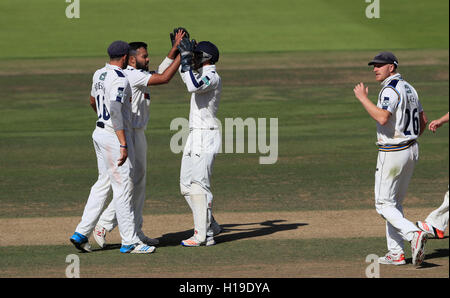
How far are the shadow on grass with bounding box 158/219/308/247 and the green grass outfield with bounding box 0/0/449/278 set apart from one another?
0.33 meters

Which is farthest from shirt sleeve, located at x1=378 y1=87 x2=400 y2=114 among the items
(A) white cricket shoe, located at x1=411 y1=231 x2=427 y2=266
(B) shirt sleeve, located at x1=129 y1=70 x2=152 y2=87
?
(B) shirt sleeve, located at x1=129 y1=70 x2=152 y2=87

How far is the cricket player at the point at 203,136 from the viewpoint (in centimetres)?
950

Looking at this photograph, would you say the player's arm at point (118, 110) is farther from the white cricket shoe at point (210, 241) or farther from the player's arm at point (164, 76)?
the white cricket shoe at point (210, 241)

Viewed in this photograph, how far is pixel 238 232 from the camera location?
10281 mm

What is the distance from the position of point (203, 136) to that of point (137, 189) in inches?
39.3

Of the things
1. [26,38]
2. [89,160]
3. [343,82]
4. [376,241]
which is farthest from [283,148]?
[26,38]

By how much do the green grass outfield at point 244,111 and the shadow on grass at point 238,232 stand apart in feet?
1.09

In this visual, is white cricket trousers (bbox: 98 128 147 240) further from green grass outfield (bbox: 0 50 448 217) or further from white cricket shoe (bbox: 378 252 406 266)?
white cricket shoe (bbox: 378 252 406 266)

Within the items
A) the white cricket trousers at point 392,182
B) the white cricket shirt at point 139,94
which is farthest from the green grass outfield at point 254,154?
the white cricket trousers at point 392,182

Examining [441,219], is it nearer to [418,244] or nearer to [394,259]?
[394,259]

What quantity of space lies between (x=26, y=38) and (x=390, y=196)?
114 ft

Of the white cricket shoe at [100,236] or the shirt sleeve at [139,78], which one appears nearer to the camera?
the shirt sleeve at [139,78]

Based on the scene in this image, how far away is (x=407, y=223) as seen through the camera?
8.39 metres

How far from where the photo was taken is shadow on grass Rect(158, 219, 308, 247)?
9.88 meters
